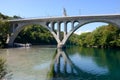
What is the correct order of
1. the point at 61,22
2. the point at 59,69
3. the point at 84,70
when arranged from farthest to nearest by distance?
the point at 61,22
the point at 84,70
the point at 59,69

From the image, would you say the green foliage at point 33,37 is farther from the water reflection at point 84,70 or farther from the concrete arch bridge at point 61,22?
the water reflection at point 84,70

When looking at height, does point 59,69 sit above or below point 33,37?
below

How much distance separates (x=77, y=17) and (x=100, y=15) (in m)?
6.57

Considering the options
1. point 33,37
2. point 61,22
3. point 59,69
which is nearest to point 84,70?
point 59,69

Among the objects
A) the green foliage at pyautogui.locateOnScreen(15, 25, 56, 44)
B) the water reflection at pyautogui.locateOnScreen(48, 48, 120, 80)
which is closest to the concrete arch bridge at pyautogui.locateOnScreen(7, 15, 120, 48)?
the green foliage at pyautogui.locateOnScreen(15, 25, 56, 44)

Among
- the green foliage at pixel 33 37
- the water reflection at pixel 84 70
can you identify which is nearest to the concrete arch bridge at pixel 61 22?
the green foliage at pixel 33 37

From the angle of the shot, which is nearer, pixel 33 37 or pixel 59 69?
pixel 59 69

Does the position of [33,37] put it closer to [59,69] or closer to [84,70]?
[59,69]

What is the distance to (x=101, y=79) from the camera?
20391 millimetres

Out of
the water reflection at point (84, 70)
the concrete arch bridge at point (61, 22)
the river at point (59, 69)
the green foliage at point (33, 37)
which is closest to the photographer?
the river at point (59, 69)

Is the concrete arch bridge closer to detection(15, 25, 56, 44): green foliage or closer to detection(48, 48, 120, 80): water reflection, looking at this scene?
detection(15, 25, 56, 44): green foliage

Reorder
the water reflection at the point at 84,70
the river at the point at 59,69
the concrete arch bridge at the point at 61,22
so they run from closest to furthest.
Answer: the river at the point at 59,69 < the water reflection at the point at 84,70 < the concrete arch bridge at the point at 61,22

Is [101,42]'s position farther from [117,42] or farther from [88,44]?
[88,44]

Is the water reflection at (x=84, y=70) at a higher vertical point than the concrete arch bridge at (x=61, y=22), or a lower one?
lower
